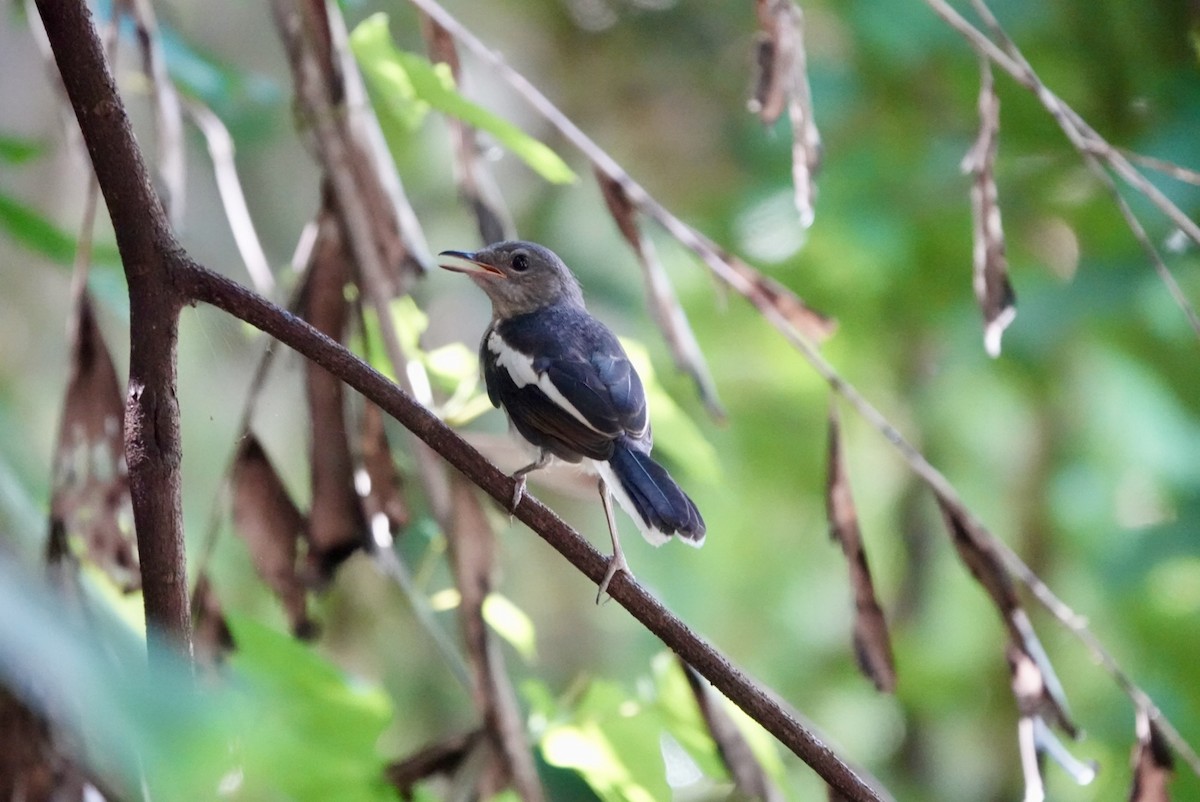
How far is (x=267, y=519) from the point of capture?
7.21ft

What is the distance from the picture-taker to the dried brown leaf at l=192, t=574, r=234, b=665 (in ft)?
7.32

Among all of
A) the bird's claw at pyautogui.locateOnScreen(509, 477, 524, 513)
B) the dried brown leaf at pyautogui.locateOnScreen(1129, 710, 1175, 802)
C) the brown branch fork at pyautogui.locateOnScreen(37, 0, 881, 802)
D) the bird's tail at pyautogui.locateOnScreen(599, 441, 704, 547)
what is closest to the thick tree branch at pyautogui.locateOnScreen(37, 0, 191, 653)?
the brown branch fork at pyautogui.locateOnScreen(37, 0, 881, 802)

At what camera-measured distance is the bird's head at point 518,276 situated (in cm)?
288

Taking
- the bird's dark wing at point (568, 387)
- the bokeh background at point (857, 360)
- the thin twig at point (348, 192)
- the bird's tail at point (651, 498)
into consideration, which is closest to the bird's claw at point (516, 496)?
the bird's tail at point (651, 498)

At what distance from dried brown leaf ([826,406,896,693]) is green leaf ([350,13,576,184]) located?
77 centimetres

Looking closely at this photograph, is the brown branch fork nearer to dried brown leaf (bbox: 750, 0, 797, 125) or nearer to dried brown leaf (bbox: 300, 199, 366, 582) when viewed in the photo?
dried brown leaf (bbox: 300, 199, 366, 582)

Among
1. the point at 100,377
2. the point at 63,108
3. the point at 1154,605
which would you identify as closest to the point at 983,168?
the point at 100,377

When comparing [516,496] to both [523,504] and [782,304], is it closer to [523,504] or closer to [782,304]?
[523,504]

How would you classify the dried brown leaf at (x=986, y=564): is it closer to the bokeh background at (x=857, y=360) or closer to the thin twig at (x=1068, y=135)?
the thin twig at (x=1068, y=135)

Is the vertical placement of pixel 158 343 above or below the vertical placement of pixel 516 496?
above

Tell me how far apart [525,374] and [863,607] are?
0.78 metres

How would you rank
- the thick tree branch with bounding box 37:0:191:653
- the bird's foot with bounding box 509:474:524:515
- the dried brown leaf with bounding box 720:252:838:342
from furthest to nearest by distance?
1. the dried brown leaf with bounding box 720:252:838:342
2. the bird's foot with bounding box 509:474:524:515
3. the thick tree branch with bounding box 37:0:191:653

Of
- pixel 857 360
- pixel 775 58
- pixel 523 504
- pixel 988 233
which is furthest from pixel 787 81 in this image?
pixel 857 360

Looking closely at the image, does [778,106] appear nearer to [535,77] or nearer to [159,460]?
[159,460]
